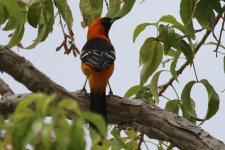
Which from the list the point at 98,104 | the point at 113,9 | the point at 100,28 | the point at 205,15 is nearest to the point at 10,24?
the point at 113,9

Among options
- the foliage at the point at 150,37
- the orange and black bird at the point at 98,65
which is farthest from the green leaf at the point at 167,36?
the orange and black bird at the point at 98,65

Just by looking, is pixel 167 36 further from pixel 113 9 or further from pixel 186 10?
pixel 113 9

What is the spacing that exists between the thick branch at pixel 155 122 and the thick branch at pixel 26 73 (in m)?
0.12

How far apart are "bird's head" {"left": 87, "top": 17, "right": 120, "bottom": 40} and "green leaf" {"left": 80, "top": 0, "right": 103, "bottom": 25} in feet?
6.85

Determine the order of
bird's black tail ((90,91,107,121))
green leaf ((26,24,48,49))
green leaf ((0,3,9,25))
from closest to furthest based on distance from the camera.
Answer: green leaf ((0,3,9,25)) → green leaf ((26,24,48,49)) → bird's black tail ((90,91,107,121))

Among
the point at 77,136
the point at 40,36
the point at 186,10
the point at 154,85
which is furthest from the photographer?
the point at 154,85

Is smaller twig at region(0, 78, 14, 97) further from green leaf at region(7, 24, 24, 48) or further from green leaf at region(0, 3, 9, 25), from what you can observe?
green leaf at region(0, 3, 9, 25)

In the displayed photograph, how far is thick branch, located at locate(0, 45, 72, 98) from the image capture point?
9.59 ft

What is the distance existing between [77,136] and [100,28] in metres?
4.40

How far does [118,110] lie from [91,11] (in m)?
0.58

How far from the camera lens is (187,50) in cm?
313

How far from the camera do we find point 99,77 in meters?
4.10

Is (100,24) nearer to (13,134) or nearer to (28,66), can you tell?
(28,66)

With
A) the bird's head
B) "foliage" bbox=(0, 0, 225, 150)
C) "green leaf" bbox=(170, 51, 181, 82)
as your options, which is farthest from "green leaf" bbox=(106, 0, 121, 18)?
the bird's head
